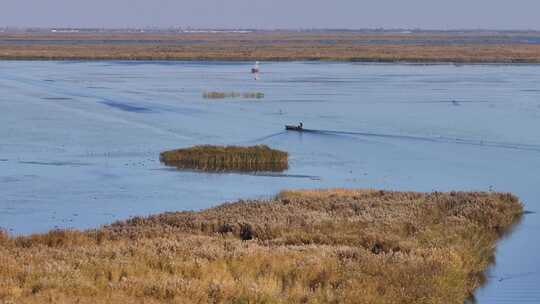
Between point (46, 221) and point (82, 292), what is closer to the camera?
point (82, 292)

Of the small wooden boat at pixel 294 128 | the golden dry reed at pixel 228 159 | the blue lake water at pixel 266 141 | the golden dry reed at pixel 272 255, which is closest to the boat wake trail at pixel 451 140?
the blue lake water at pixel 266 141

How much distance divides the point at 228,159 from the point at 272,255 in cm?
1870

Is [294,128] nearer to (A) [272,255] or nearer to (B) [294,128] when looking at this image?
(B) [294,128]

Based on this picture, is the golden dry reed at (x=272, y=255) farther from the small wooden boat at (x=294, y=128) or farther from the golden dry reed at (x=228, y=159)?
the small wooden boat at (x=294, y=128)

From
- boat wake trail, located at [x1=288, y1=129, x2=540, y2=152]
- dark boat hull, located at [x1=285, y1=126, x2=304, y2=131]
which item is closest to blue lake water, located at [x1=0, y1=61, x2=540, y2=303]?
boat wake trail, located at [x1=288, y1=129, x2=540, y2=152]

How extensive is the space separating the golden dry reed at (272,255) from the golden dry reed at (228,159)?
423 inches

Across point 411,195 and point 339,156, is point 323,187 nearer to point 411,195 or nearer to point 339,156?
point 411,195

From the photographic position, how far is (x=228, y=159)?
117ft

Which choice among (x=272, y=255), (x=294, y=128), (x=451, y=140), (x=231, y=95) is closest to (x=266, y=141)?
(x=294, y=128)

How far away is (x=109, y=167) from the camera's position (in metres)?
34.5

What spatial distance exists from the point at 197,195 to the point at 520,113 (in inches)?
1117

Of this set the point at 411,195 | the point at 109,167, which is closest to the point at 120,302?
the point at 411,195

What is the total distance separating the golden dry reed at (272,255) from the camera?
1424 centimetres

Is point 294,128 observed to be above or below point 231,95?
below
